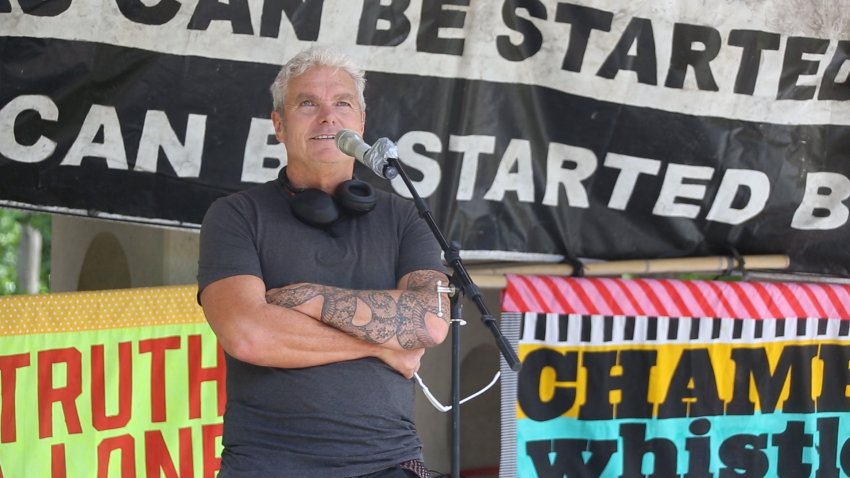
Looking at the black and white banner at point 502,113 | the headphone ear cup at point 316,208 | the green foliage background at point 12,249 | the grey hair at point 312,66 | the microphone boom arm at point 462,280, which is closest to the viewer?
the microphone boom arm at point 462,280

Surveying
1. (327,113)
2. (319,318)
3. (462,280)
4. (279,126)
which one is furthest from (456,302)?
(279,126)

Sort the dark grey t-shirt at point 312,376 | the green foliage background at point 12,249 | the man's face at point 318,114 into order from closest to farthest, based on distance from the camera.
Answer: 1. the dark grey t-shirt at point 312,376
2. the man's face at point 318,114
3. the green foliage background at point 12,249

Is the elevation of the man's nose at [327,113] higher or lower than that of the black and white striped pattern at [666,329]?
higher

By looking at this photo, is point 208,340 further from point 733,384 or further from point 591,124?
point 733,384

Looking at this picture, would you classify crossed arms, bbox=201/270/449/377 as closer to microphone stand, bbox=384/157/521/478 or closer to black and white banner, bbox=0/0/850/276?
microphone stand, bbox=384/157/521/478

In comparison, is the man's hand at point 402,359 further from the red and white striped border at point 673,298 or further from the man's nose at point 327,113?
the red and white striped border at point 673,298

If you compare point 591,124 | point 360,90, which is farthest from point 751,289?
point 360,90

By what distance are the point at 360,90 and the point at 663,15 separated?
217 centimetres

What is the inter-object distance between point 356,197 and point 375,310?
32 centimetres

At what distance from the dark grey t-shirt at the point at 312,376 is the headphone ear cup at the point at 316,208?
0.04 metres

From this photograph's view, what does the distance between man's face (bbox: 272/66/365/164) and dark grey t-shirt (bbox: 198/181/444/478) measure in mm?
155

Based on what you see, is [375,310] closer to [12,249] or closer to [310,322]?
[310,322]

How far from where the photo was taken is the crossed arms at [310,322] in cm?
270

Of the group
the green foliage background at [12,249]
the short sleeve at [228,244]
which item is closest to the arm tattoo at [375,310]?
the short sleeve at [228,244]
